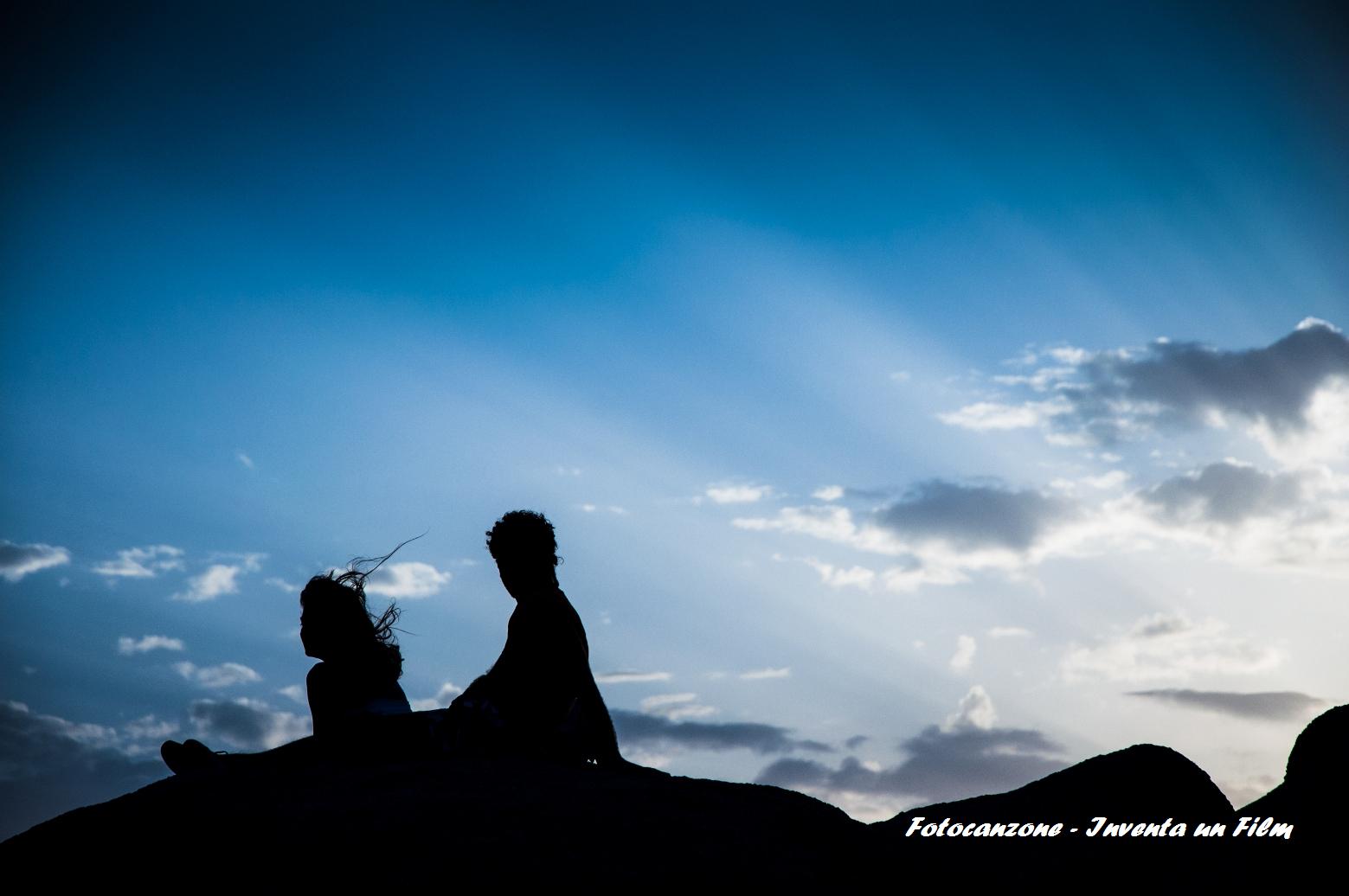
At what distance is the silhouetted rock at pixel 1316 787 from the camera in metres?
7.17

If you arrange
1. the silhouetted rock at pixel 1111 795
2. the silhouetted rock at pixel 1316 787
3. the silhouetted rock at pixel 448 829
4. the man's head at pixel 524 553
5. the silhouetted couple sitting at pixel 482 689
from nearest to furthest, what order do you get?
the silhouetted rock at pixel 448 829, the silhouetted rock at pixel 1316 787, the silhouetted couple sitting at pixel 482 689, the man's head at pixel 524 553, the silhouetted rock at pixel 1111 795

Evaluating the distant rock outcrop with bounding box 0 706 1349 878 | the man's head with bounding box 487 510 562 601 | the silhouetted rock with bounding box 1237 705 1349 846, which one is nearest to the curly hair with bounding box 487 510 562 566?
the man's head with bounding box 487 510 562 601

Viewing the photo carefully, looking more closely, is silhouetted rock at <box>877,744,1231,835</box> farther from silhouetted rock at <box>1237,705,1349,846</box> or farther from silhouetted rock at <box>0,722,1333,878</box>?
silhouetted rock at <box>1237,705,1349,846</box>

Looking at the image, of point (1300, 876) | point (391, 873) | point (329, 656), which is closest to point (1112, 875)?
point (1300, 876)

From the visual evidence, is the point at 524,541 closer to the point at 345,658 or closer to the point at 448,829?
the point at 345,658

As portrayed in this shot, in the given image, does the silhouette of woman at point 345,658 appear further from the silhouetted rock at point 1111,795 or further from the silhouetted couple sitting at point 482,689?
the silhouetted rock at point 1111,795

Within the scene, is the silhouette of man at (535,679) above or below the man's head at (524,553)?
below

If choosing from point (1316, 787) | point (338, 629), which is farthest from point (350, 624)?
point (1316, 787)

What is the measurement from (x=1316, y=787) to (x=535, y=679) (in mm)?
5732

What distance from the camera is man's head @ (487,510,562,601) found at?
8.16 meters

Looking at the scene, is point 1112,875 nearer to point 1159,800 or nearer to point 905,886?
point 905,886

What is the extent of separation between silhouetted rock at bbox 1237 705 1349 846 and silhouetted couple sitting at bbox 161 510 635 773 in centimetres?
486

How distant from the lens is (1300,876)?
6762mm

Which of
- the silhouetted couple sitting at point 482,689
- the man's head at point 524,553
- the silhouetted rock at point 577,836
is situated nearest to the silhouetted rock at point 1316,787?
the silhouetted rock at point 577,836
